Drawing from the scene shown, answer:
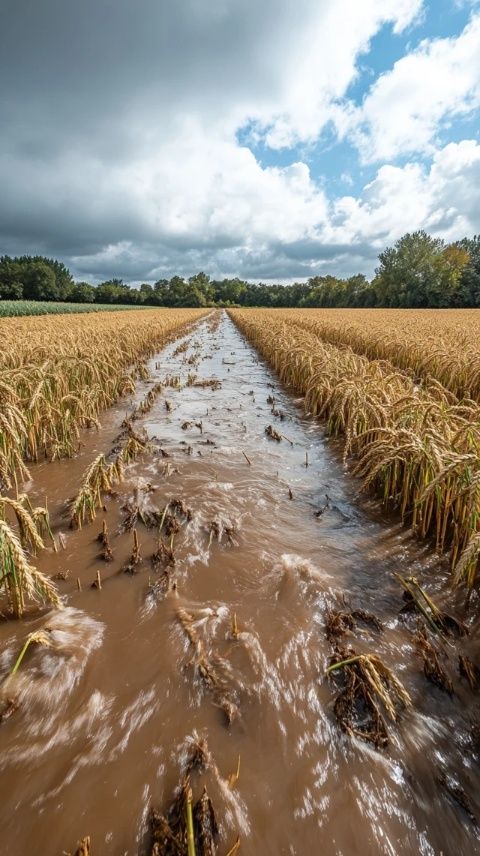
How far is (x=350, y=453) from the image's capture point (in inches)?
248

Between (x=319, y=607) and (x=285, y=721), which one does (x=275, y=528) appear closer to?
(x=319, y=607)

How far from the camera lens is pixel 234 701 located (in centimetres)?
225

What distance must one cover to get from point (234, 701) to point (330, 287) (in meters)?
113

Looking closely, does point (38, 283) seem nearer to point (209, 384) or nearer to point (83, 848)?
point (209, 384)

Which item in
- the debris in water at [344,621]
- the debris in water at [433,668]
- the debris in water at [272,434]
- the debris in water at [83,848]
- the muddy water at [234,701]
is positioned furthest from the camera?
the debris in water at [272,434]

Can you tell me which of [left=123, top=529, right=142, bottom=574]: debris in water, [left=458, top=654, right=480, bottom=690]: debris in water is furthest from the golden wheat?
[left=458, top=654, right=480, bottom=690]: debris in water

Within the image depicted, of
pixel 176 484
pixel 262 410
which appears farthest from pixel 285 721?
pixel 262 410

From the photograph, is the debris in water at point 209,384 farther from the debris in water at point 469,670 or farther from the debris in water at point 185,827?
the debris in water at point 185,827

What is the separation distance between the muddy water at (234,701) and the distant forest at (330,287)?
74965mm

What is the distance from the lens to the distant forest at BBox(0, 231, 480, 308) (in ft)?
219

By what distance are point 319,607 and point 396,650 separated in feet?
2.01

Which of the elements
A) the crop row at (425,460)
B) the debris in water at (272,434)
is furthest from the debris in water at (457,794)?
the debris in water at (272,434)

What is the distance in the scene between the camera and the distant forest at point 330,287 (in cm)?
6684

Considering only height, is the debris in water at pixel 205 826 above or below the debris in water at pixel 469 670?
above
